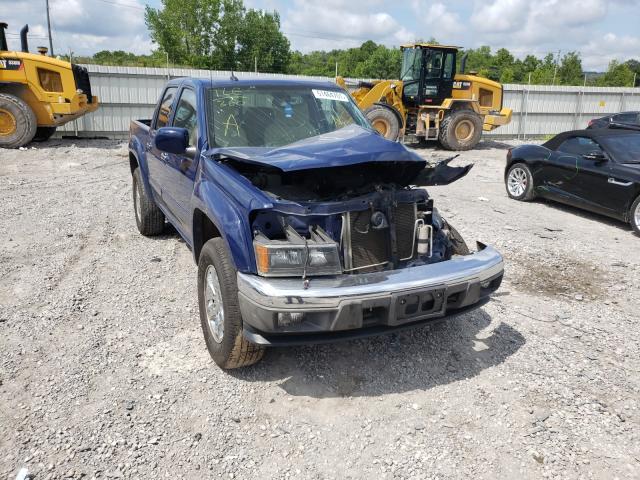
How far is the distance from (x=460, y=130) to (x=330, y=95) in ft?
38.6

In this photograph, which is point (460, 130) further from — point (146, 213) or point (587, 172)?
point (146, 213)

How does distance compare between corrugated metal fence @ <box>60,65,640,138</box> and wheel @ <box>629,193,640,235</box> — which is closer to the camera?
wheel @ <box>629,193,640,235</box>

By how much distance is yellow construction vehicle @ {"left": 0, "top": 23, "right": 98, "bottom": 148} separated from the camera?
495 inches

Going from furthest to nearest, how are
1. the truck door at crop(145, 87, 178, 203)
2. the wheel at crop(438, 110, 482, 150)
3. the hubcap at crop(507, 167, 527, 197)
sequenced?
1. the wheel at crop(438, 110, 482, 150)
2. the hubcap at crop(507, 167, 527, 197)
3. the truck door at crop(145, 87, 178, 203)

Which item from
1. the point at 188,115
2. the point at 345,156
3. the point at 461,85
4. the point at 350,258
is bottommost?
the point at 350,258

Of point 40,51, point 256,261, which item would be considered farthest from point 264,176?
point 40,51

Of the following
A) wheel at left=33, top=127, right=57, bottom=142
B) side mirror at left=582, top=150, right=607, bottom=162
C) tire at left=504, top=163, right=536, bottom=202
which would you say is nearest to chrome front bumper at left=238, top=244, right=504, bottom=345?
side mirror at left=582, top=150, right=607, bottom=162

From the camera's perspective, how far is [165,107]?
17.2ft

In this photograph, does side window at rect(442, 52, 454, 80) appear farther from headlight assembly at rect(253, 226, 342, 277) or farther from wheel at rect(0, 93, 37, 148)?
headlight assembly at rect(253, 226, 342, 277)

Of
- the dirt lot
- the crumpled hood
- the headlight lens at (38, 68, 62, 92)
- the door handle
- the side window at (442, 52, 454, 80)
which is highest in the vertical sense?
the side window at (442, 52, 454, 80)

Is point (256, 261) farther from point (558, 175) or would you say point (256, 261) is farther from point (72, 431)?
point (558, 175)

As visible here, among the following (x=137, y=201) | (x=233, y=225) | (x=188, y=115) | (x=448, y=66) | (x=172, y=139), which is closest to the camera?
(x=233, y=225)

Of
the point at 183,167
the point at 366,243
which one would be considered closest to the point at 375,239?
the point at 366,243

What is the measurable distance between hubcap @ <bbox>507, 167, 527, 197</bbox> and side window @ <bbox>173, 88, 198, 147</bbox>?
21.5 feet
